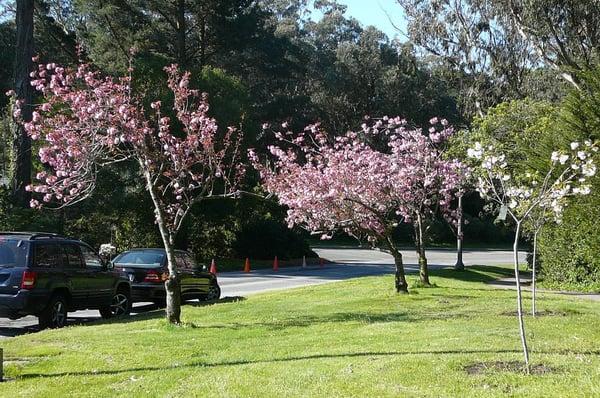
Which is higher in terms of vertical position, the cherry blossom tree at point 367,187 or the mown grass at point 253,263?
the cherry blossom tree at point 367,187

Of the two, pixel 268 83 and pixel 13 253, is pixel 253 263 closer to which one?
pixel 268 83

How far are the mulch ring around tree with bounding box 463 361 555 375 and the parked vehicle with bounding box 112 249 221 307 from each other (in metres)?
9.51

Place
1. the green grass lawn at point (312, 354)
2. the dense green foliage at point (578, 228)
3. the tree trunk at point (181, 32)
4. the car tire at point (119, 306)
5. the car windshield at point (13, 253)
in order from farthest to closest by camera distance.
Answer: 1. the tree trunk at point (181, 32)
2. the dense green foliage at point (578, 228)
3. the car tire at point (119, 306)
4. the car windshield at point (13, 253)
5. the green grass lawn at point (312, 354)

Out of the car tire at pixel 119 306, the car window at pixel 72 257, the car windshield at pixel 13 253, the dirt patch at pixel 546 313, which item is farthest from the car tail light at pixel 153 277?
the dirt patch at pixel 546 313

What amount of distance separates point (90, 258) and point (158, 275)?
2483 millimetres

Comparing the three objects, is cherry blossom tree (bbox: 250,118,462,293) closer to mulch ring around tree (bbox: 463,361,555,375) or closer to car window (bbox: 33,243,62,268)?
car window (bbox: 33,243,62,268)

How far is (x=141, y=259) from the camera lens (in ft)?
56.1

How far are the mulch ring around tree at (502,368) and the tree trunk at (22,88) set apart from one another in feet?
81.4

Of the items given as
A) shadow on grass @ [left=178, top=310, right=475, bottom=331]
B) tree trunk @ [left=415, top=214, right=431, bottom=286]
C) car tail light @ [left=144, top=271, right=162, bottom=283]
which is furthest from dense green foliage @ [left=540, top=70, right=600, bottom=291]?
car tail light @ [left=144, top=271, right=162, bottom=283]

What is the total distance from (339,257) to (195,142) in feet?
108

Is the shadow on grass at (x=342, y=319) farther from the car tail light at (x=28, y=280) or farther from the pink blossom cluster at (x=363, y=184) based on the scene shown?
the pink blossom cluster at (x=363, y=184)

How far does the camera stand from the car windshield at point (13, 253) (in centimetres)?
1230

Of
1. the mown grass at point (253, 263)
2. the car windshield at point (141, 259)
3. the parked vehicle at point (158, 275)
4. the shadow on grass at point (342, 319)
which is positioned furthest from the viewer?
the mown grass at point (253, 263)

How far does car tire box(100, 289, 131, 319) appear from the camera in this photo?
14789mm
